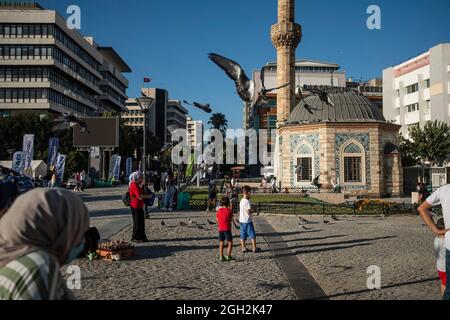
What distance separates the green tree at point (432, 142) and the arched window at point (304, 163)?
21619 millimetres

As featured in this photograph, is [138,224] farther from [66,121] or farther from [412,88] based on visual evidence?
[412,88]

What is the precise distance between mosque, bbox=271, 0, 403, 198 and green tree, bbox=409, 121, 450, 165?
15414 mm

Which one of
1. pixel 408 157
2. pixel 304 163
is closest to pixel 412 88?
pixel 408 157

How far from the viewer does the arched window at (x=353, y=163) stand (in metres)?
33.9

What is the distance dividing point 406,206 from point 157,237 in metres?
14.9

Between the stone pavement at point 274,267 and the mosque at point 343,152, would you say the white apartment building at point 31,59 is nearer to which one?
the mosque at point 343,152

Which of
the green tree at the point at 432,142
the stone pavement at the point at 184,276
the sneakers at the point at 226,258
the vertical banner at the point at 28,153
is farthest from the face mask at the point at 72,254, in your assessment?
the green tree at the point at 432,142

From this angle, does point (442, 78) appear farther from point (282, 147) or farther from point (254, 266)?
point (254, 266)

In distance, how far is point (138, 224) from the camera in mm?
11984

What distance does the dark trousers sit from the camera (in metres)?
11.9

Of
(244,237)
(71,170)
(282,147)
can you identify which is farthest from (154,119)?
(244,237)

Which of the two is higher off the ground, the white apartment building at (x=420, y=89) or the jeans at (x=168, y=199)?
the white apartment building at (x=420, y=89)

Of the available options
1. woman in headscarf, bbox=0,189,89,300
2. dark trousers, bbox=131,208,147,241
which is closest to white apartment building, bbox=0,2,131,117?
dark trousers, bbox=131,208,147,241

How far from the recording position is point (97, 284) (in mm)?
7336
